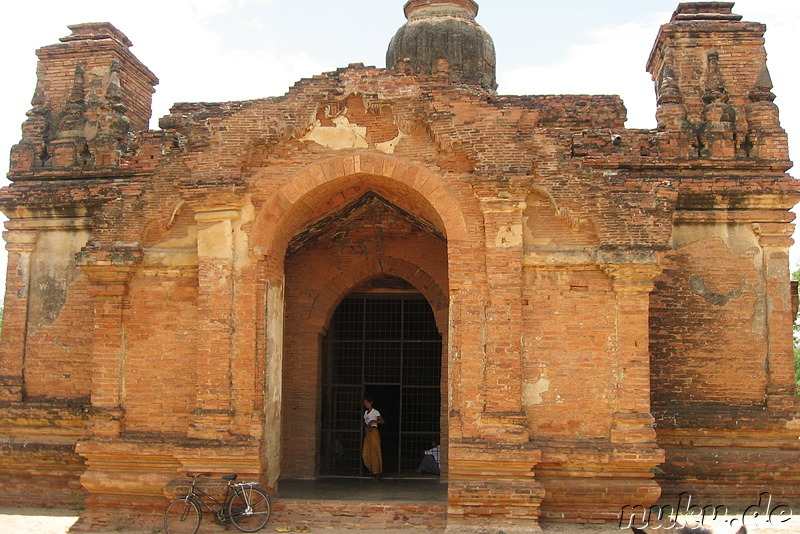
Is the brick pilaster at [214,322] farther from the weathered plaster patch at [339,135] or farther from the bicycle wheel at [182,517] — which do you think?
the weathered plaster patch at [339,135]

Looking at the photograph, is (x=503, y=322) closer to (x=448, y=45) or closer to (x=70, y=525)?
(x=70, y=525)

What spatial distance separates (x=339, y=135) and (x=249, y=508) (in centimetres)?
510

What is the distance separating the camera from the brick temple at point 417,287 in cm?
1113

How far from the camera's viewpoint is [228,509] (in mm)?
10820

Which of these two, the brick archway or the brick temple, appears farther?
the brick archway

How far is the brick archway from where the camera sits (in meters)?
13.8

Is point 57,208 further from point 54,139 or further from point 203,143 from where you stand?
point 203,143

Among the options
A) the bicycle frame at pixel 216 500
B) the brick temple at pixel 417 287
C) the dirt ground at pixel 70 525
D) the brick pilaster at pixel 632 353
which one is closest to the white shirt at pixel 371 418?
the brick temple at pixel 417 287

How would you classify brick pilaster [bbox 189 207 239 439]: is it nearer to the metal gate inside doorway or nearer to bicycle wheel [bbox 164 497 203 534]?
bicycle wheel [bbox 164 497 203 534]

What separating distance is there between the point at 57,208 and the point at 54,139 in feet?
4.99

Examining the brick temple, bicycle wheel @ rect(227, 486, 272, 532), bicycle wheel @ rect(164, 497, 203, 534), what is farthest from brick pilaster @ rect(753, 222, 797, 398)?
bicycle wheel @ rect(164, 497, 203, 534)

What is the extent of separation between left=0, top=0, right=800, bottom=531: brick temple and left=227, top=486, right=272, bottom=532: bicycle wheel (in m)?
0.35

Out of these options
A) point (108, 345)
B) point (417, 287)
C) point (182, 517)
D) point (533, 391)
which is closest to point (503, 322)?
point (533, 391)

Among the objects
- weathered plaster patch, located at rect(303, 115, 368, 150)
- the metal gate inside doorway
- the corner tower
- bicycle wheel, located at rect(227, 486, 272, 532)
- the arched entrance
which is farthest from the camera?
the corner tower
